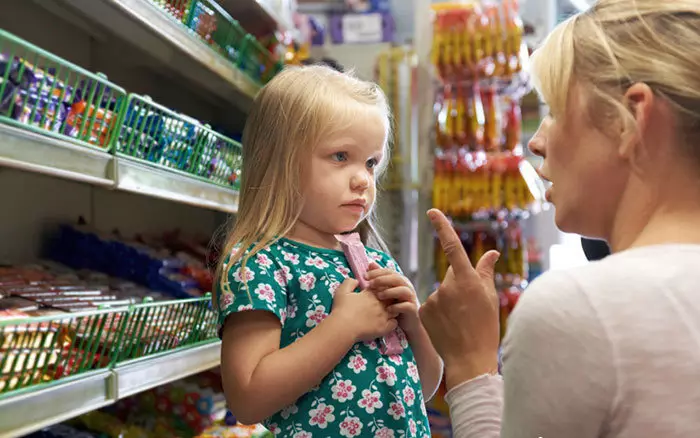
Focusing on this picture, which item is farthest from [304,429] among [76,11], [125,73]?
[125,73]

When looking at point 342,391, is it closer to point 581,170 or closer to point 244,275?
point 244,275

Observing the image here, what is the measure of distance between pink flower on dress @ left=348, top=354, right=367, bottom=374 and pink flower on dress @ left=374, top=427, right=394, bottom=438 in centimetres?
11

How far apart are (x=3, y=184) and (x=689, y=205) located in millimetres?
1727

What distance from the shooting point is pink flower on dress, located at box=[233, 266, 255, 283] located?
1.33 meters

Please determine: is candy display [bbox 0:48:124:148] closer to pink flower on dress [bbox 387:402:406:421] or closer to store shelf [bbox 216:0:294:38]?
pink flower on dress [bbox 387:402:406:421]

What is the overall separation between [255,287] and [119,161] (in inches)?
19.3

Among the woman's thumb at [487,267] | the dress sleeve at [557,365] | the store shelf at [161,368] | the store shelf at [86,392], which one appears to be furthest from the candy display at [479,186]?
the dress sleeve at [557,365]

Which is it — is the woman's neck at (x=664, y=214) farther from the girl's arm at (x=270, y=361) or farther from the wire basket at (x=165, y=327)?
the wire basket at (x=165, y=327)

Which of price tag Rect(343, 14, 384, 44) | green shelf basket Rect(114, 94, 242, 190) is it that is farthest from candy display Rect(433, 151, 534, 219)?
green shelf basket Rect(114, 94, 242, 190)

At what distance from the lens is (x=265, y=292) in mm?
1318

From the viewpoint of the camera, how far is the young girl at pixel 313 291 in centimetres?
130

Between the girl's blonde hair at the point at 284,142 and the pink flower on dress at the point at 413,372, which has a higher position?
the girl's blonde hair at the point at 284,142

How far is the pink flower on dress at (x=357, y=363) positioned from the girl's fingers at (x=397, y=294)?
4.7 inches

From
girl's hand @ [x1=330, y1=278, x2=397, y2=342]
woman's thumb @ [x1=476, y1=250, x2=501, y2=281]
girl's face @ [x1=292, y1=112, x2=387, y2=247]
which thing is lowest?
girl's hand @ [x1=330, y1=278, x2=397, y2=342]
